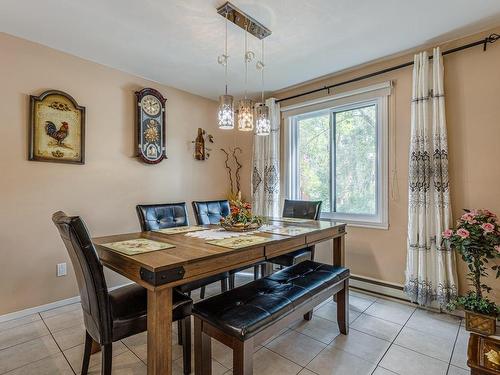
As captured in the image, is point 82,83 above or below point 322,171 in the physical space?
above

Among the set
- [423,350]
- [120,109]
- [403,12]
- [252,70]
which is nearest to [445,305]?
[423,350]

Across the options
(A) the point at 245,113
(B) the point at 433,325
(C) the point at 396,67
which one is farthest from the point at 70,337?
(C) the point at 396,67

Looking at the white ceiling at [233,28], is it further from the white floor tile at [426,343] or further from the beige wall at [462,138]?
the white floor tile at [426,343]

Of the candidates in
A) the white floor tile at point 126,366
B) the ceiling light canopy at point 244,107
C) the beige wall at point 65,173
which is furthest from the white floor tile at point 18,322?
the ceiling light canopy at point 244,107

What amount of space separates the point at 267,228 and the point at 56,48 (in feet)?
8.77

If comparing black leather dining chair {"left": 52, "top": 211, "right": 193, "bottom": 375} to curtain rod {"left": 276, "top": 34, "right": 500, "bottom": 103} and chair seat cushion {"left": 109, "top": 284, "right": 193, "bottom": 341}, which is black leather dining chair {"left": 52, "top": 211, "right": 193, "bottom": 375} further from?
curtain rod {"left": 276, "top": 34, "right": 500, "bottom": 103}

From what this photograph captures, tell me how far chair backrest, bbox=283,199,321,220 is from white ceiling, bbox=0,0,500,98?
61.7 inches

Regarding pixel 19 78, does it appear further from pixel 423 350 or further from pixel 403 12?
pixel 423 350

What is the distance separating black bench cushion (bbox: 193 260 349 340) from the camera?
139cm

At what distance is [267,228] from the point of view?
7.67 ft

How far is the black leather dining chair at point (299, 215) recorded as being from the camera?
2.79 m

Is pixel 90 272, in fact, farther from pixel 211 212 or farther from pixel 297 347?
pixel 211 212

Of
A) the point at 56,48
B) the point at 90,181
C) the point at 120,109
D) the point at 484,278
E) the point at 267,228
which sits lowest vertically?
the point at 484,278

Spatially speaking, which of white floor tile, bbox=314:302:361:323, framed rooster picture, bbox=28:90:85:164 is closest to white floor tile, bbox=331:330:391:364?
white floor tile, bbox=314:302:361:323
